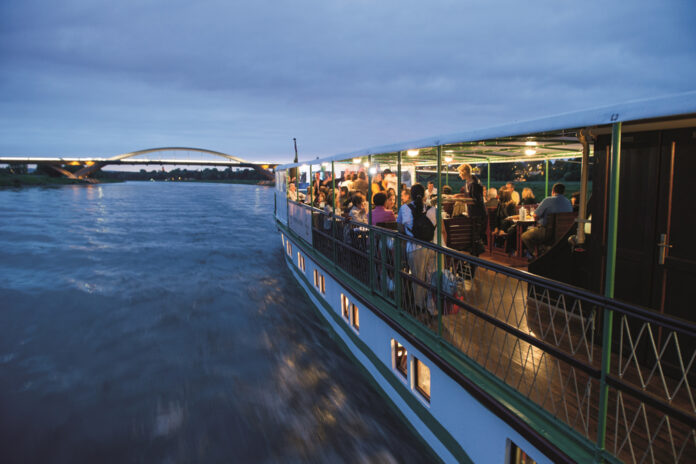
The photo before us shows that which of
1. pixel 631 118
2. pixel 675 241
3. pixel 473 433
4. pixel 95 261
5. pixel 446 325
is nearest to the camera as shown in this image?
pixel 631 118

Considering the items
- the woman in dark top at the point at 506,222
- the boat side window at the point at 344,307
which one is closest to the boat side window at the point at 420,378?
the boat side window at the point at 344,307

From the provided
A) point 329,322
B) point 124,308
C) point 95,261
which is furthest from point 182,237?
point 329,322

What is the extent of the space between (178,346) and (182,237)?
73.4 ft

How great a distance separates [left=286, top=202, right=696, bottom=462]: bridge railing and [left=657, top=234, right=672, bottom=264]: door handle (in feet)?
2.02

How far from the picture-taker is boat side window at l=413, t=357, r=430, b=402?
206 inches

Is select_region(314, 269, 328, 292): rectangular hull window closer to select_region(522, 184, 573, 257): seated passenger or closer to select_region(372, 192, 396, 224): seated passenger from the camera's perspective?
select_region(372, 192, 396, 224): seated passenger

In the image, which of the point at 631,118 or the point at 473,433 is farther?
the point at 473,433

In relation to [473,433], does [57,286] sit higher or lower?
lower

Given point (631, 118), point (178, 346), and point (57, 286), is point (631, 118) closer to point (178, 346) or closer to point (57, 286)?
point (178, 346)

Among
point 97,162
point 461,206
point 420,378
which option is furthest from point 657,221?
point 97,162

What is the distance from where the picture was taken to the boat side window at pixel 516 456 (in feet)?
11.4

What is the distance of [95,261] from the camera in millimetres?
22625

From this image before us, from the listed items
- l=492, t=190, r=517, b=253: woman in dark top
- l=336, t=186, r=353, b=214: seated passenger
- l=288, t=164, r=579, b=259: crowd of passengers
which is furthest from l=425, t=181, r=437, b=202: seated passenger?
l=336, t=186, r=353, b=214: seated passenger

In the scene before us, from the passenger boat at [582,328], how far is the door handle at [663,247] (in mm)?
18
